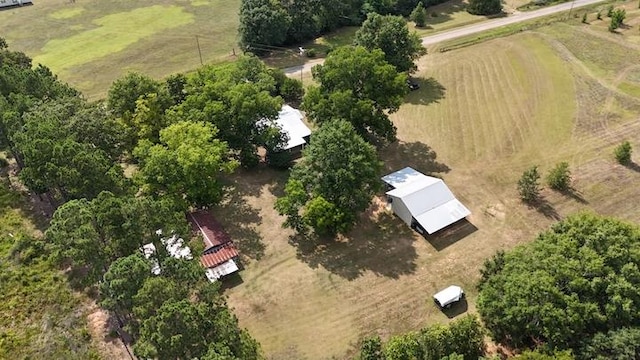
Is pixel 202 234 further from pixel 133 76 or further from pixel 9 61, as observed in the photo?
pixel 9 61

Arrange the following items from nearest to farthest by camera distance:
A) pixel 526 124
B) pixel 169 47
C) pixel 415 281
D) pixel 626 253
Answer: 1. pixel 626 253
2. pixel 415 281
3. pixel 526 124
4. pixel 169 47

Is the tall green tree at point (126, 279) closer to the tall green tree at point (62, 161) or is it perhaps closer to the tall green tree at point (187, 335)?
the tall green tree at point (187, 335)

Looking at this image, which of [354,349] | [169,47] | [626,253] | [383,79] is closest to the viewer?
[626,253]

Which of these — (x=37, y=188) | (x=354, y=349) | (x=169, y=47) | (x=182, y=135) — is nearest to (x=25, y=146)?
(x=37, y=188)

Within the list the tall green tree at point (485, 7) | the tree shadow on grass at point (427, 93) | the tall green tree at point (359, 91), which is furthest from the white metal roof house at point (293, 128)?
the tall green tree at point (485, 7)

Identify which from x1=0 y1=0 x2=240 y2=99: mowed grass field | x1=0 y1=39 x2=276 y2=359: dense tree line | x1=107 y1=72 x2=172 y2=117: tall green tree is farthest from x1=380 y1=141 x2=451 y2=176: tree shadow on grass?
x1=0 y1=0 x2=240 y2=99: mowed grass field

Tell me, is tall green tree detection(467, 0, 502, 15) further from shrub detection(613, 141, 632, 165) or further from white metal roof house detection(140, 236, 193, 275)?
white metal roof house detection(140, 236, 193, 275)
